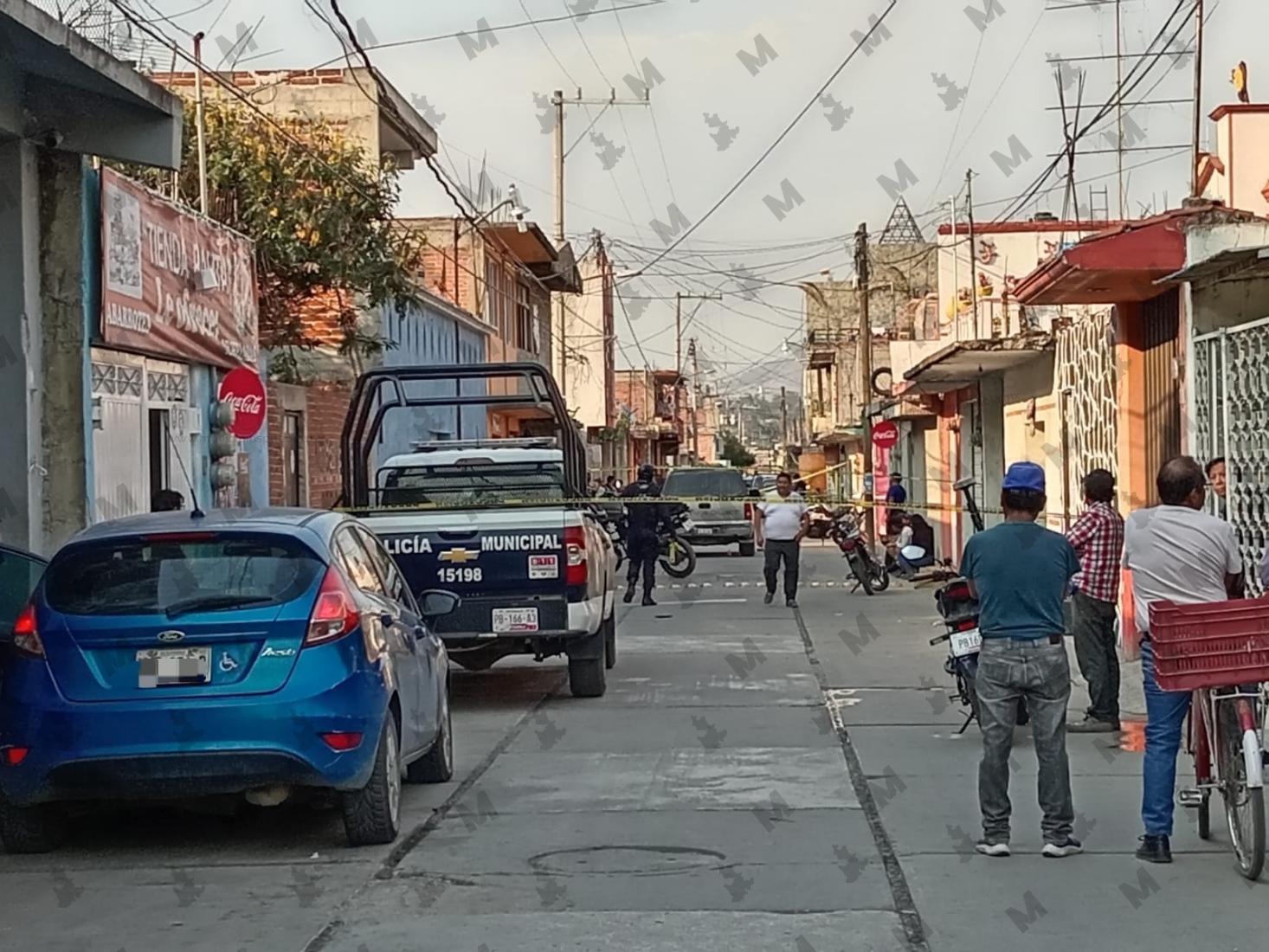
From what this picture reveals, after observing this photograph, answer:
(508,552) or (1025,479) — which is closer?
(1025,479)

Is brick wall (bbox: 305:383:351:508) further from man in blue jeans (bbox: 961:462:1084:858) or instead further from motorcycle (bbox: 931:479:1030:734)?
man in blue jeans (bbox: 961:462:1084:858)

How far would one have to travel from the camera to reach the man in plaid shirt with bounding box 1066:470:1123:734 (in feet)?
38.6

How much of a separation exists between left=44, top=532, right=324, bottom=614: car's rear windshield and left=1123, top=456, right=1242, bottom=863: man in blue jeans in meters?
3.81

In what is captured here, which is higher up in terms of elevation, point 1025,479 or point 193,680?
point 1025,479

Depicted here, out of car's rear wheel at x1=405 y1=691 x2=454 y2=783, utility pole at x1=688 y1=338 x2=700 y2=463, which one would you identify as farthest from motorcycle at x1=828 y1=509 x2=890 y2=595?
utility pole at x1=688 y1=338 x2=700 y2=463

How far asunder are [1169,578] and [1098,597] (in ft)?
12.3

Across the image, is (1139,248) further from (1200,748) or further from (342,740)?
(342,740)

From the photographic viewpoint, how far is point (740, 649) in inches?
729

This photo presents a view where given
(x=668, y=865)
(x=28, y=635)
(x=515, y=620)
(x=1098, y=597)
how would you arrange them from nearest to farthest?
(x=668, y=865) < (x=28, y=635) < (x=1098, y=597) < (x=515, y=620)

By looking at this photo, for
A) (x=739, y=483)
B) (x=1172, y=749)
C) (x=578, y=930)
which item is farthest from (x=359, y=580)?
(x=739, y=483)

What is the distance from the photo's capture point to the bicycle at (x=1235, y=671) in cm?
741

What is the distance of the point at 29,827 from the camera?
27.7 ft

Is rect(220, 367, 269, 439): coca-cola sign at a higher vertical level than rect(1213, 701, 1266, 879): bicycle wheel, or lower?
higher

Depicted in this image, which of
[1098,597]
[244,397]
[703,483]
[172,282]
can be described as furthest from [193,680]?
[703,483]
